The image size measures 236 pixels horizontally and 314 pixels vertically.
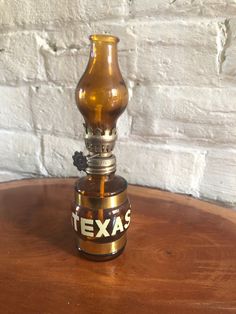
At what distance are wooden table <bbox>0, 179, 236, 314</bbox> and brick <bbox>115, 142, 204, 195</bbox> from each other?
0.08 metres

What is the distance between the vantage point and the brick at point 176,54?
2.11ft

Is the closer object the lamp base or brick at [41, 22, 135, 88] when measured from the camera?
the lamp base

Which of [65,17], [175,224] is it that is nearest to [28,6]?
[65,17]

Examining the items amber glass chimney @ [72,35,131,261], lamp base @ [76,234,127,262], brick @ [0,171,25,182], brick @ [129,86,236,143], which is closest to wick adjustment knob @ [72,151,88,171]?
amber glass chimney @ [72,35,131,261]

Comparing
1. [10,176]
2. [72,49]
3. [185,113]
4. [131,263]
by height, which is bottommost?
[10,176]

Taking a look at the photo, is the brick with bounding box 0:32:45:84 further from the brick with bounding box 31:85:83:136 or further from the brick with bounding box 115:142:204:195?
the brick with bounding box 115:142:204:195

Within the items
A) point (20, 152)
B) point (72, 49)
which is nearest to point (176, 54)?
point (72, 49)

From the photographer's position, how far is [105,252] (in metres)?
0.49

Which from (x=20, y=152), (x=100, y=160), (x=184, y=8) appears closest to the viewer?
(x=100, y=160)

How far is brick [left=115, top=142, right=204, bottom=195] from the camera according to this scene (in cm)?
73

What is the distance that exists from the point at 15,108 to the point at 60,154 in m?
0.15

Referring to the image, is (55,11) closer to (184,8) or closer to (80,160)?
(184,8)

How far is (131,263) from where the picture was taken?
0.49m

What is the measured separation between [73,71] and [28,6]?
0.52ft
